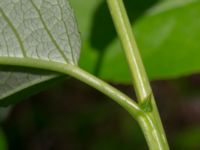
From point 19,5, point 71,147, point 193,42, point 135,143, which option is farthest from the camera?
point 71,147

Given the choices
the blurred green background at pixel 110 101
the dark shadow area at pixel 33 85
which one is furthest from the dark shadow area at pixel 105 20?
the dark shadow area at pixel 33 85

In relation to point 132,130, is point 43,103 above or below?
above

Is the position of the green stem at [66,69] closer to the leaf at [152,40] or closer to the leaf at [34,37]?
the leaf at [34,37]

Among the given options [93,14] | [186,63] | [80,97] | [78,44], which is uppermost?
[78,44]

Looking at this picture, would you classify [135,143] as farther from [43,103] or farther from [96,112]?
[43,103]

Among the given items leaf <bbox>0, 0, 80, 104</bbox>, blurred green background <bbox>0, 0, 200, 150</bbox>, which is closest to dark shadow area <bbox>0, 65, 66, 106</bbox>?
leaf <bbox>0, 0, 80, 104</bbox>

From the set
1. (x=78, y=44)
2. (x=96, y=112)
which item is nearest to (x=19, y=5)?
(x=78, y=44)

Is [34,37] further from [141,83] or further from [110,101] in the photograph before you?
[110,101]
